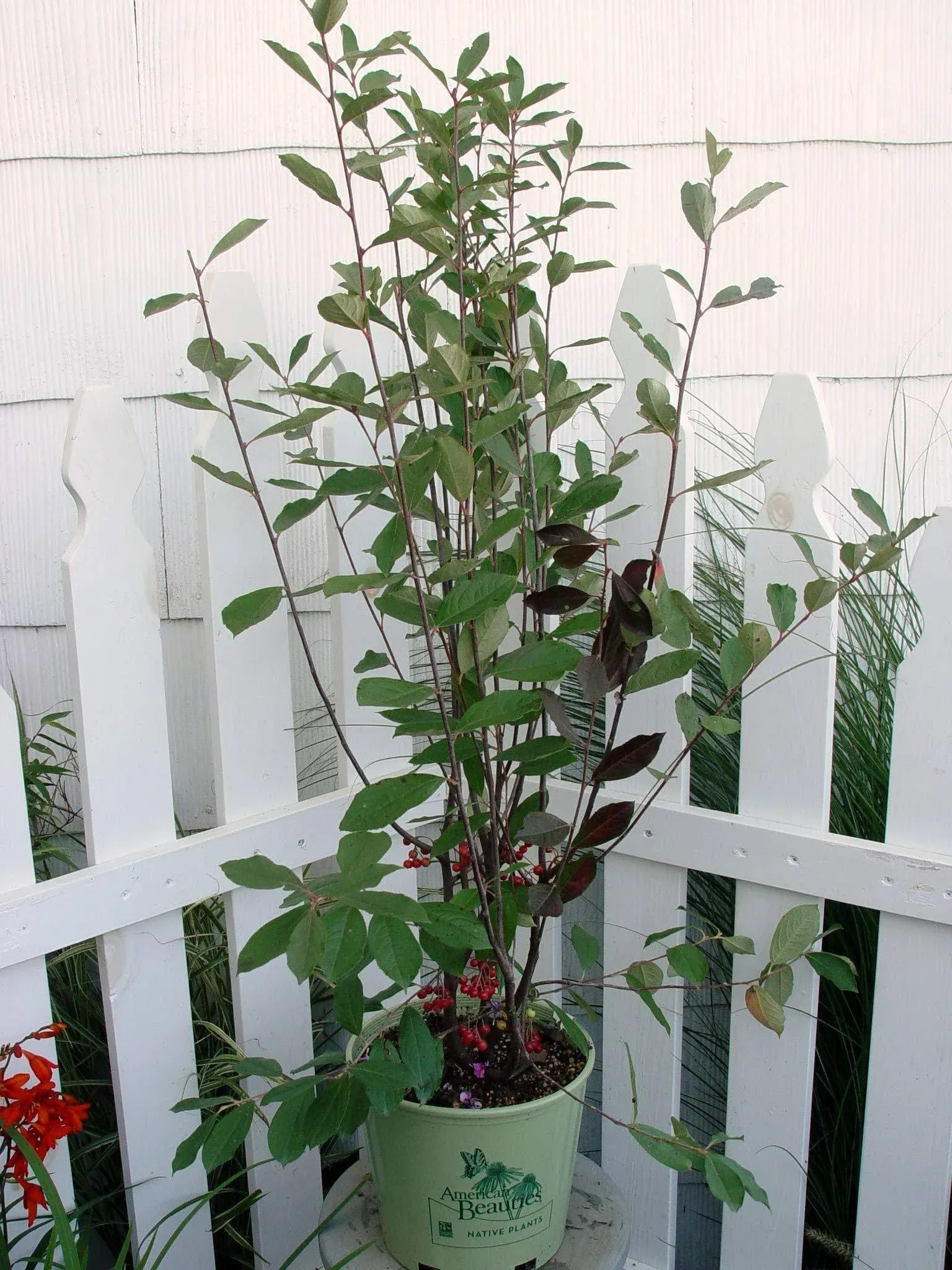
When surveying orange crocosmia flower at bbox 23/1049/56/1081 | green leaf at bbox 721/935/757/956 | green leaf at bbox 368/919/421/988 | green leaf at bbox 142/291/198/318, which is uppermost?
green leaf at bbox 142/291/198/318

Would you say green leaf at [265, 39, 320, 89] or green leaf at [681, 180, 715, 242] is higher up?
green leaf at [265, 39, 320, 89]

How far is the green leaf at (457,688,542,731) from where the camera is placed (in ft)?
2.76

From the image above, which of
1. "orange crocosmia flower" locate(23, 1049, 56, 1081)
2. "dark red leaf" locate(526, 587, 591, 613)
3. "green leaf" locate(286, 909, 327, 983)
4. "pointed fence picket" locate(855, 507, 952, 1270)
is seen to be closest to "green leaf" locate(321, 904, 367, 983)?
"green leaf" locate(286, 909, 327, 983)

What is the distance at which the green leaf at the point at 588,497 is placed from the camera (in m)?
1.05

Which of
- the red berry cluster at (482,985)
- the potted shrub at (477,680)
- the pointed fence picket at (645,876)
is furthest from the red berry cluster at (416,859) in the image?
the pointed fence picket at (645,876)

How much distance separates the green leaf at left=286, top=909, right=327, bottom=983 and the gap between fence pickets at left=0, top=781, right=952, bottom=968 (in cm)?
50

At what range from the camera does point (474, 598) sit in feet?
2.81

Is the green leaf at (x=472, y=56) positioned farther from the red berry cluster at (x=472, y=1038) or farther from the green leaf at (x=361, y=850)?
the red berry cluster at (x=472, y=1038)

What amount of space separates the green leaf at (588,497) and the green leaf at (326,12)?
0.46 meters

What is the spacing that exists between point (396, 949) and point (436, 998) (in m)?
0.38

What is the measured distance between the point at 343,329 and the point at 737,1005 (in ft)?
3.30

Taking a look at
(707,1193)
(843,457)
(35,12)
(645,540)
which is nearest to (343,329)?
(645,540)

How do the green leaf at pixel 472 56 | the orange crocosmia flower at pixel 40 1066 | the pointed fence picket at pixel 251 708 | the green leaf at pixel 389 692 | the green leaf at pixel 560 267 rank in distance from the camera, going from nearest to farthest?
the green leaf at pixel 389 692 → the green leaf at pixel 472 56 → the orange crocosmia flower at pixel 40 1066 → the green leaf at pixel 560 267 → the pointed fence picket at pixel 251 708

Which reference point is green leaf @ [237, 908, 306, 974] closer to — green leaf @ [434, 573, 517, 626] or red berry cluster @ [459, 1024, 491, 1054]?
green leaf @ [434, 573, 517, 626]
